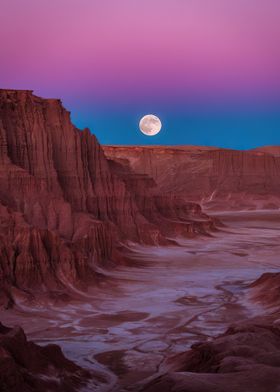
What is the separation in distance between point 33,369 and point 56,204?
2390 cm

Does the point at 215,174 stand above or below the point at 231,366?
above

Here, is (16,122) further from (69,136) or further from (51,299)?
(51,299)

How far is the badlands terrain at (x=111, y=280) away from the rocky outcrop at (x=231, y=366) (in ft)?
0.13

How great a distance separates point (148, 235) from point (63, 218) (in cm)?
1131

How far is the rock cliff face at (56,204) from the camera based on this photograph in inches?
1089

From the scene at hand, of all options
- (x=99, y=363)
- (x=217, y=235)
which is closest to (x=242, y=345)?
(x=99, y=363)

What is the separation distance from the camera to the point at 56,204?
119ft

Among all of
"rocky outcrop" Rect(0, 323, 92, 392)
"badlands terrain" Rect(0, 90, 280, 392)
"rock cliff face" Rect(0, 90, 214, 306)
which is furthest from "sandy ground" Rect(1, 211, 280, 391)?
"rock cliff face" Rect(0, 90, 214, 306)

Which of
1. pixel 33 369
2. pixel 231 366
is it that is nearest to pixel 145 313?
pixel 33 369

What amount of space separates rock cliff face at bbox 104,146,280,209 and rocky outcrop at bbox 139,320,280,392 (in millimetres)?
85057

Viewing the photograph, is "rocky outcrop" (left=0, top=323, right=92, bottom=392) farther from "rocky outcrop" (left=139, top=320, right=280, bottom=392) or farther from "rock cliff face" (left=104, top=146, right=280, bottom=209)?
"rock cliff face" (left=104, top=146, right=280, bottom=209)

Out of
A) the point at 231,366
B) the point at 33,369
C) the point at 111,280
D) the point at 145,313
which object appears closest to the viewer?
the point at 231,366

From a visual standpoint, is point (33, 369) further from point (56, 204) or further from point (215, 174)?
point (215, 174)

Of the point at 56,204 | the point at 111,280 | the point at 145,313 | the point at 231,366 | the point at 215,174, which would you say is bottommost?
the point at 145,313
